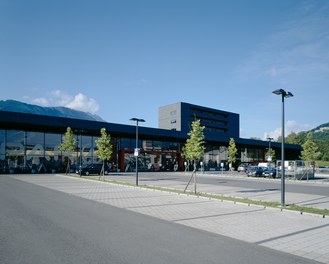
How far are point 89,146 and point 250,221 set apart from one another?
4119 centimetres

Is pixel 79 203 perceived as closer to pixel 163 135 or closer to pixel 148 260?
pixel 148 260

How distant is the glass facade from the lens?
135 feet

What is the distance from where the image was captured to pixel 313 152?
126ft

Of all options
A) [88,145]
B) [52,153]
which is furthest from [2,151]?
[88,145]

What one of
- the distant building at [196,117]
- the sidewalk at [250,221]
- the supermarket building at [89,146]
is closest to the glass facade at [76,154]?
the supermarket building at [89,146]

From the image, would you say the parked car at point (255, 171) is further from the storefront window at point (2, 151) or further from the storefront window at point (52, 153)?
the storefront window at point (2, 151)

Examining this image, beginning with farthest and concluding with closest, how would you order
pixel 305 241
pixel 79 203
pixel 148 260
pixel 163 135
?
pixel 163 135 → pixel 79 203 → pixel 305 241 → pixel 148 260

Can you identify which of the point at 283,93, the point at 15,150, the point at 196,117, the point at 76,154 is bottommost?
the point at 76,154

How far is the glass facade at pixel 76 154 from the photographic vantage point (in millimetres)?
41094

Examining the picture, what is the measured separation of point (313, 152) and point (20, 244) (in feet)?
125

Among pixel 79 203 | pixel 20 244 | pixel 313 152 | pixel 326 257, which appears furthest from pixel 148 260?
pixel 313 152

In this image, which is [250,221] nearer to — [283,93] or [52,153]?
[283,93]

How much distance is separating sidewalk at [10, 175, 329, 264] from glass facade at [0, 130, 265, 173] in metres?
24.9

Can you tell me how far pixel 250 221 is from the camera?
1077 centimetres
